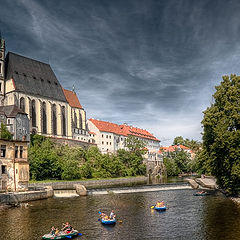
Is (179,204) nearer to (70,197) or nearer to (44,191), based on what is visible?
(70,197)

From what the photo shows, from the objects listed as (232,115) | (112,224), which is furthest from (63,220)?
(232,115)

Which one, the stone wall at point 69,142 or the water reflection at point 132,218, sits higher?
the stone wall at point 69,142

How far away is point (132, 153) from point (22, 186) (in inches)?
2569

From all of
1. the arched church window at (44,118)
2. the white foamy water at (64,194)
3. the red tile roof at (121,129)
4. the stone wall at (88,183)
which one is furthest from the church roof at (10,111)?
the red tile roof at (121,129)

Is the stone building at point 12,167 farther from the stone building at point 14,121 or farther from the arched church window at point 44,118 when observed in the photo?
the arched church window at point 44,118

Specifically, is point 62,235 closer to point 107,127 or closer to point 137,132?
point 107,127

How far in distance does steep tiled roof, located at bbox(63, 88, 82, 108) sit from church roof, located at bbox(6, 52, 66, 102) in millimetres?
9796

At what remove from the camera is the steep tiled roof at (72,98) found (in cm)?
12280

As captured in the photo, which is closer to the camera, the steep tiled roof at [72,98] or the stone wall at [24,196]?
the stone wall at [24,196]

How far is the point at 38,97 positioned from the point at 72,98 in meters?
25.6

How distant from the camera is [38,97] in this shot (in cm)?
10150

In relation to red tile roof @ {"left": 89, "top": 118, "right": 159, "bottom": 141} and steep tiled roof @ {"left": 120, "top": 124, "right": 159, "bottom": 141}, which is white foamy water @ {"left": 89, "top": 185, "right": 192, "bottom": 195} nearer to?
red tile roof @ {"left": 89, "top": 118, "right": 159, "bottom": 141}

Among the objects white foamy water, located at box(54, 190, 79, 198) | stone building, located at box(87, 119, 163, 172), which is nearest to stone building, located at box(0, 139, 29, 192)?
white foamy water, located at box(54, 190, 79, 198)

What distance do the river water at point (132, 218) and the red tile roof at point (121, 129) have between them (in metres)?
80.8
